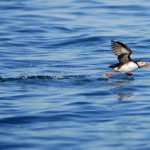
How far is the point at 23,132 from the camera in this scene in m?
15.8

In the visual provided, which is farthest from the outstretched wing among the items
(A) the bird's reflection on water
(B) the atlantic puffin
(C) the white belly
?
(A) the bird's reflection on water

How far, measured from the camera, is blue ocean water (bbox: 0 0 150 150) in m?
15.7

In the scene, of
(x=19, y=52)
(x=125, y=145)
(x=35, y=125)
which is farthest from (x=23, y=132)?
(x=19, y=52)

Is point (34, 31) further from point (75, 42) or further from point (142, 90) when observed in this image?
point (142, 90)

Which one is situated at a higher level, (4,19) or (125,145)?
(4,19)

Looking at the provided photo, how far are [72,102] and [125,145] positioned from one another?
383cm

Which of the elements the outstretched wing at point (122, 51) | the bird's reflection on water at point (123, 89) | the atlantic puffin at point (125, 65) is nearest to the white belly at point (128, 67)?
the atlantic puffin at point (125, 65)

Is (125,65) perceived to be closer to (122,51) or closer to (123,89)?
(122,51)

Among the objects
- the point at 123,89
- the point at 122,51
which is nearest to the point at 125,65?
the point at 122,51

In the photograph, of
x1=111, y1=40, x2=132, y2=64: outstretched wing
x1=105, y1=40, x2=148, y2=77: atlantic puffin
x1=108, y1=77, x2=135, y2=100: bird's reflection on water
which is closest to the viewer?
x1=108, y1=77, x2=135, y2=100: bird's reflection on water

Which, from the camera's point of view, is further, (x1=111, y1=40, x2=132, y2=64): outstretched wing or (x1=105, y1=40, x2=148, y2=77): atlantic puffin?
(x1=105, y1=40, x2=148, y2=77): atlantic puffin

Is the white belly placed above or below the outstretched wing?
below

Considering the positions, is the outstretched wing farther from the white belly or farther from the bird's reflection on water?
the bird's reflection on water

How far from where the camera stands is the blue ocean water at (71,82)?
51.4 ft
